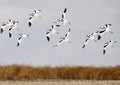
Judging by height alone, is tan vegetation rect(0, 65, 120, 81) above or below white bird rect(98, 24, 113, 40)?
below

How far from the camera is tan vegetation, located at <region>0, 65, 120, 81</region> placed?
34.1 m

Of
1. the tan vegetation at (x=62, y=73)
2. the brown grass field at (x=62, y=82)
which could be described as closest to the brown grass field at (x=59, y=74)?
the tan vegetation at (x=62, y=73)

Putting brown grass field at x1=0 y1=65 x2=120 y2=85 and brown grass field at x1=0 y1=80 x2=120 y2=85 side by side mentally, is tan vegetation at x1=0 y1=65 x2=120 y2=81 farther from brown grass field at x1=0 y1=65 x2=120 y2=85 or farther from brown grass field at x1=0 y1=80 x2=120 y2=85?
brown grass field at x1=0 y1=80 x2=120 y2=85

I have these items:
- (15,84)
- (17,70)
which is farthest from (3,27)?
(15,84)

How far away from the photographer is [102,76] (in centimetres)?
3441

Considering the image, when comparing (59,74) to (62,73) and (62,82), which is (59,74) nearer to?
(62,73)

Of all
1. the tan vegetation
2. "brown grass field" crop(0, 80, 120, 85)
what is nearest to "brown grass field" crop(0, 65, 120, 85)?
the tan vegetation

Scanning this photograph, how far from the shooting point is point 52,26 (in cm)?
3456

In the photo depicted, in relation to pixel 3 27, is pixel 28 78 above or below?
below

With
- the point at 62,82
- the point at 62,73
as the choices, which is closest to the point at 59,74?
the point at 62,73

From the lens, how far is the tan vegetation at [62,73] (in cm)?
3406

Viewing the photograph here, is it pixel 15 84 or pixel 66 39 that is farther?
pixel 66 39

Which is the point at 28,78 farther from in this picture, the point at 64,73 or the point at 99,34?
the point at 99,34

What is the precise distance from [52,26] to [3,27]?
2.42 m
